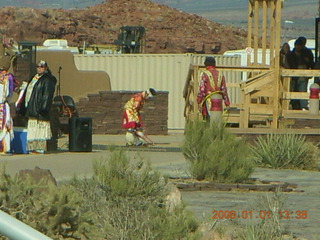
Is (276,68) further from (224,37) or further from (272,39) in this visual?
(224,37)

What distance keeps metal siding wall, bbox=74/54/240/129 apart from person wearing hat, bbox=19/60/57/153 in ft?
35.9

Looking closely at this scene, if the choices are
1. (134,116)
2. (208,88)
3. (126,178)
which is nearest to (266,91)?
(134,116)

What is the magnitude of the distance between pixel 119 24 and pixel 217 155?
61954 millimetres

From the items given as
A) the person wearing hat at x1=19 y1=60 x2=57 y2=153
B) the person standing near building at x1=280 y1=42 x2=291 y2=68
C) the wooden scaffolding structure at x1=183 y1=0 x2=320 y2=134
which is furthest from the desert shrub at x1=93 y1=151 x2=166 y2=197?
the person standing near building at x1=280 y1=42 x2=291 y2=68

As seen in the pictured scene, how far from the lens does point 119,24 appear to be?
72.8m

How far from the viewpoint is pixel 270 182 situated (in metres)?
11.9

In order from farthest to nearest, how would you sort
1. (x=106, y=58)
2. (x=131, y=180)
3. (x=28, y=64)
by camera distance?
1. (x=106, y=58)
2. (x=28, y=64)
3. (x=131, y=180)

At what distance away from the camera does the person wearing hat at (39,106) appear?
16.2 meters

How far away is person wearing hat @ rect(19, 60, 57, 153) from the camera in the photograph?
1620cm

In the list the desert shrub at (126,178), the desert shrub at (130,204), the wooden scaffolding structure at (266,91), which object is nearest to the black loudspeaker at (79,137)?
the wooden scaffolding structure at (266,91)

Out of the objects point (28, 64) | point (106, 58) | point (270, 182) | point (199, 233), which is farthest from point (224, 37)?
point (199, 233)

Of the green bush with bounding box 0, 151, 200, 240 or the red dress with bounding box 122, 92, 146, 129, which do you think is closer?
the green bush with bounding box 0, 151, 200, 240

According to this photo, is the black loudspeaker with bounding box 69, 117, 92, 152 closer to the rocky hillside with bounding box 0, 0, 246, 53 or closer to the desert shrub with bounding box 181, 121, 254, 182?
the desert shrub with bounding box 181, 121, 254, 182

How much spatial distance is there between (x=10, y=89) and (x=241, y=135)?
12.3 ft
